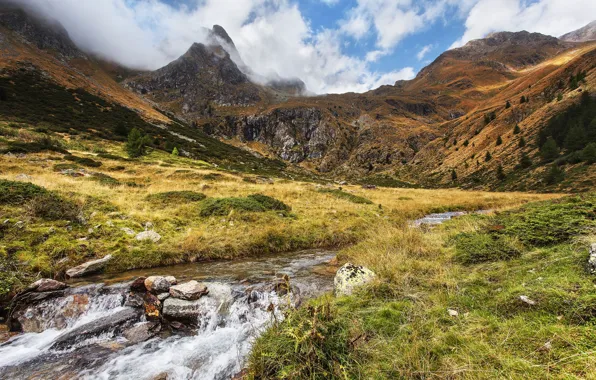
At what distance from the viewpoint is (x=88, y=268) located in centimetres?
914

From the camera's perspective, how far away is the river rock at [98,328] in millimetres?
5770

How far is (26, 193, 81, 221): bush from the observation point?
1095cm

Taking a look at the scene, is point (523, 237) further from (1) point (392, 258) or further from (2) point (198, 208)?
(2) point (198, 208)

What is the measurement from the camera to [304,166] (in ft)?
464

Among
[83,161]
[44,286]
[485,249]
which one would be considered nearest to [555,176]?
[485,249]

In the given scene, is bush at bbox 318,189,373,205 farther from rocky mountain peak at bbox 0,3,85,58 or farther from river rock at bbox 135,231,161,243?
rocky mountain peak at bbox 0,3,85,58

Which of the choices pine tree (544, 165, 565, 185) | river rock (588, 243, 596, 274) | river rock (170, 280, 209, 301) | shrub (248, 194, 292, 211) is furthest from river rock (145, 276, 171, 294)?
pine tree (544, 165, 565, 185)

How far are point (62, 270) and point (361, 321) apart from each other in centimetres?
1039

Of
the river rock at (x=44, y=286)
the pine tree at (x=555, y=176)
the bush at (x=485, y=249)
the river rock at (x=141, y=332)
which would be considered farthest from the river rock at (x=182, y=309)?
the pine tree at (x=555, y=176)

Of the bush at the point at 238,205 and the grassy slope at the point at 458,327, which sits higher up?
the bush at the point at 238,205

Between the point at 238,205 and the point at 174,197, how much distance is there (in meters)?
5.03

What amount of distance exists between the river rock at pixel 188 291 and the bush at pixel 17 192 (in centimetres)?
1008

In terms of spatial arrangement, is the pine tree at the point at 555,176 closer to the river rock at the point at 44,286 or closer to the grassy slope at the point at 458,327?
the grassy slope at the point at 458,327

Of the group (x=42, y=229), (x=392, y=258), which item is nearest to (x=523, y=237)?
(x=392, y=258)
